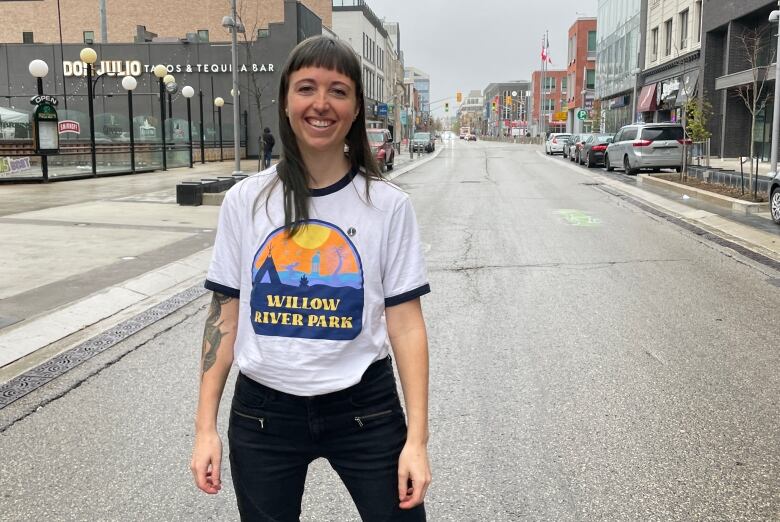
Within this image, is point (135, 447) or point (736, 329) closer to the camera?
point (135, 447)

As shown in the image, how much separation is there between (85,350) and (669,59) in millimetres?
42565

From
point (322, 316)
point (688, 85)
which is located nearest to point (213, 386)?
point (322, 316)

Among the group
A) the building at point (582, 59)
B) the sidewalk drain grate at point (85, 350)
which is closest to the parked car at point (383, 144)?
the sidewalk drain grate at point (85, 350)

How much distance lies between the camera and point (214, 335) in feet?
7.18

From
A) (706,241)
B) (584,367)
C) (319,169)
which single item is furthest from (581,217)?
(319,169)

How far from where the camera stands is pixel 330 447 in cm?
204

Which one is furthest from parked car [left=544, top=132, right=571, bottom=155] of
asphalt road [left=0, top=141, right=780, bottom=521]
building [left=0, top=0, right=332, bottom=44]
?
asphalt road [left=0, top=141, right=780, bottom=521]

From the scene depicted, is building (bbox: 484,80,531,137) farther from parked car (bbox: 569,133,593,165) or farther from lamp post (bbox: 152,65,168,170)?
lamp post (bbox: 152,65,168,170)

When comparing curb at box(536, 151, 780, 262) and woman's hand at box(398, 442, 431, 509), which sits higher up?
woman's hand at box(398, 442, 431, 509)

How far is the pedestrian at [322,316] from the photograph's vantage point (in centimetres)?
198

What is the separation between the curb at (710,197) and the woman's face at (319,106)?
14812 mm

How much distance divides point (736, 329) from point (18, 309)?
21.4 ft

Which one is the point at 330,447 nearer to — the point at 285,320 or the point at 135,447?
the point at 285,320

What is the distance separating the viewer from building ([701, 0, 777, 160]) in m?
31.3
